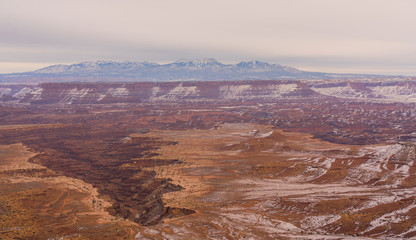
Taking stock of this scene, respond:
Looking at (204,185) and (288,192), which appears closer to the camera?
(288,192)

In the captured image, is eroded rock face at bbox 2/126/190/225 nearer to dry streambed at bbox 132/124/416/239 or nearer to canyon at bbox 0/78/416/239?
canyon at bbox 0/78/416/239

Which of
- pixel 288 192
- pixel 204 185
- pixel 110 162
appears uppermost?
pixel 288 192

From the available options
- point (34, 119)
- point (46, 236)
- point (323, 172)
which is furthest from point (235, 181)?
point (34, 119)

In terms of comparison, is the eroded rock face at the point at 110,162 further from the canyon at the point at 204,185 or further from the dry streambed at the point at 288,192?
the dry streambed at the point at 288,192

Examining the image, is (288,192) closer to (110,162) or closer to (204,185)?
(204,185)

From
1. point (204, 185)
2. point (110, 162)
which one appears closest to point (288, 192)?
point (204, 185)

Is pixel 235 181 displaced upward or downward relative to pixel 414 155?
downward

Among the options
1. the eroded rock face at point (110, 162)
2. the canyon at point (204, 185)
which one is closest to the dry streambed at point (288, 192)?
the canyon at point (204, 185)

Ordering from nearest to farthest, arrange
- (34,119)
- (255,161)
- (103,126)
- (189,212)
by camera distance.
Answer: (189,212), (255,161), (103,126), (34,119)

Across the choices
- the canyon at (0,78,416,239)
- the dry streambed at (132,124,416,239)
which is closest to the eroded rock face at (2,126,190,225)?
the canyon at (0,78,416,239)

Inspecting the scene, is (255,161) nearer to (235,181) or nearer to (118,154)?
(235,181)

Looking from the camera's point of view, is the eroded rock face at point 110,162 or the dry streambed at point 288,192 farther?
the eroded rock face at point 110,162
